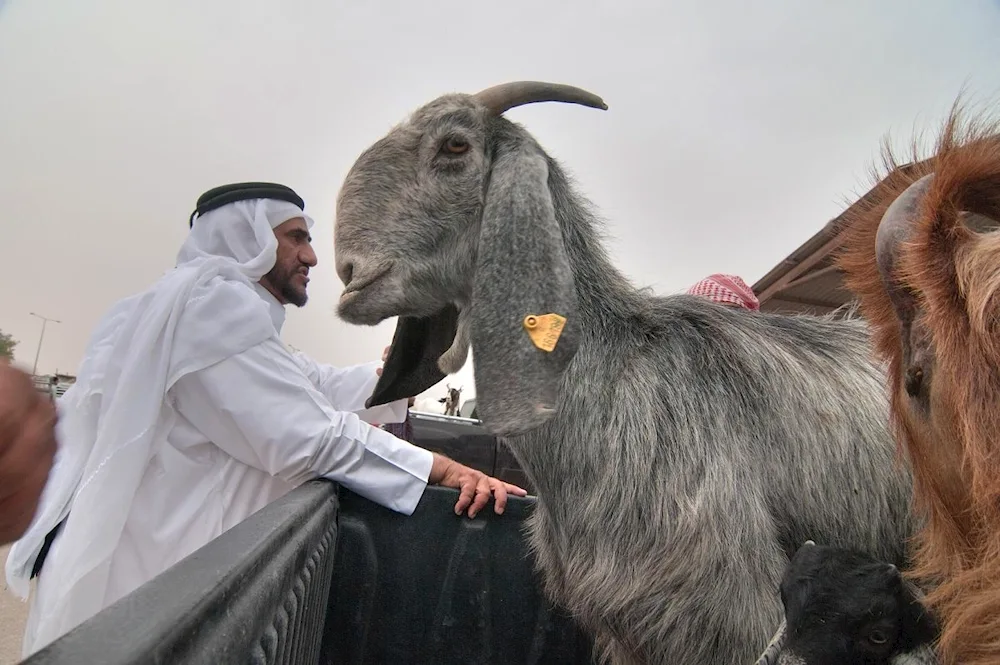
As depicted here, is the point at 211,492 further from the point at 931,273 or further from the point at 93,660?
the point at 931,273

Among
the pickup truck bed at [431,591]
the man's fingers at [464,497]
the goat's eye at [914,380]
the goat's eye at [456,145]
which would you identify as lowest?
the pickup truck bed at [431,591]

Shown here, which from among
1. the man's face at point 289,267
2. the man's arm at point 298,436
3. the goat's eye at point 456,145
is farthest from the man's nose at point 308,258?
the goat's eye at point 456,145

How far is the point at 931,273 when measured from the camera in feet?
1.94

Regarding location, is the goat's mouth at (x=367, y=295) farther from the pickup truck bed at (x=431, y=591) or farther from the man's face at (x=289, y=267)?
the man's face at (x=289, y=267)

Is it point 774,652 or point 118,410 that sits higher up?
point 118,410

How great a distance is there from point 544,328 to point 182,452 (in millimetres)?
1116

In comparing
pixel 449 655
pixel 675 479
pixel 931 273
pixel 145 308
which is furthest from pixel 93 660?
pixel 145 308

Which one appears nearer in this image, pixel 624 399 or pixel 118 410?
pixel 624 399

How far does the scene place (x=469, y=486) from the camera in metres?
1.54

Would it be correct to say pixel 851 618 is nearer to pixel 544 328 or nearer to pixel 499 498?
pixel 544 328

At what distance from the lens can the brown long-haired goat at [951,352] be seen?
526mm

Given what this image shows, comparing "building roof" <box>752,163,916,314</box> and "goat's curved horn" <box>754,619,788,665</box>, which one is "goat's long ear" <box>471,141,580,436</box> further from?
"building roof" <box>752,163,916,314</box>

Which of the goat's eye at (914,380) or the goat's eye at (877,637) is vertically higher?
the goat's eye at (914,380)

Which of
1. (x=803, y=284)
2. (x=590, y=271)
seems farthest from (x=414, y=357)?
(x=803, y=284)
